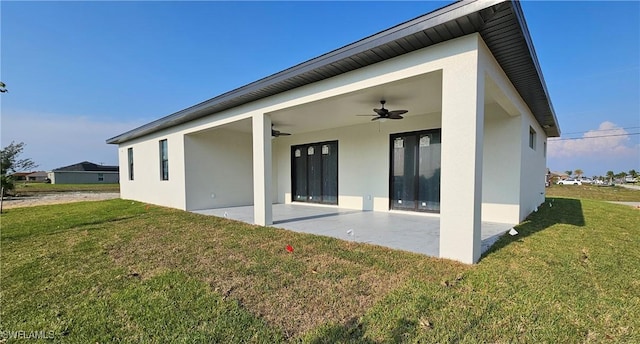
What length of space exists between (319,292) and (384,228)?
320 cm

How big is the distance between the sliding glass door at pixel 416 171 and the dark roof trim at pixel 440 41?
2359 mm

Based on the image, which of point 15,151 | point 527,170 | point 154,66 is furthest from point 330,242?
point 15,151

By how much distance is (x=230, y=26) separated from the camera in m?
10.1

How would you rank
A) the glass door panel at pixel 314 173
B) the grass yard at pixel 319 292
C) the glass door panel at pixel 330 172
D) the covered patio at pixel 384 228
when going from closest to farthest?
the grass yard at pixel 319 292
the covered patio at pixel 384 228
the glass door panel at pixel 330 172
the glass door panel at pixel 314 173

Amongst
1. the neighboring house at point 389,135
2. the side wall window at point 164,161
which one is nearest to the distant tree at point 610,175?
the neighboring house at point 389,135

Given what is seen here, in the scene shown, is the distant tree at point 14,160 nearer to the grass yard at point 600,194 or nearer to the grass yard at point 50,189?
the grass yard at point 50,189

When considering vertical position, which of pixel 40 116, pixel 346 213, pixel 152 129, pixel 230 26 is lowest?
pixel 346 213

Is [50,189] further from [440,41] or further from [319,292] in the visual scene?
[440,41]

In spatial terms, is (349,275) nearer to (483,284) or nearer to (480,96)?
(483,284)

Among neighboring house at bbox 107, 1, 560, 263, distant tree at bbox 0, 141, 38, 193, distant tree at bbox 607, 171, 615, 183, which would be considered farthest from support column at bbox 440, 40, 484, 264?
distant tree at bbox 607, 171, 615, 183

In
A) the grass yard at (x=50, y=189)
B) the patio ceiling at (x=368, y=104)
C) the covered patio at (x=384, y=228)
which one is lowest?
the grass yard at (x=50, y=189)

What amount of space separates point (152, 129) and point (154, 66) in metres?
4.60

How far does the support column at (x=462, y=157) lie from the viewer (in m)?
3.26

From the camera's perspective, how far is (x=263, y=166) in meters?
6.28
